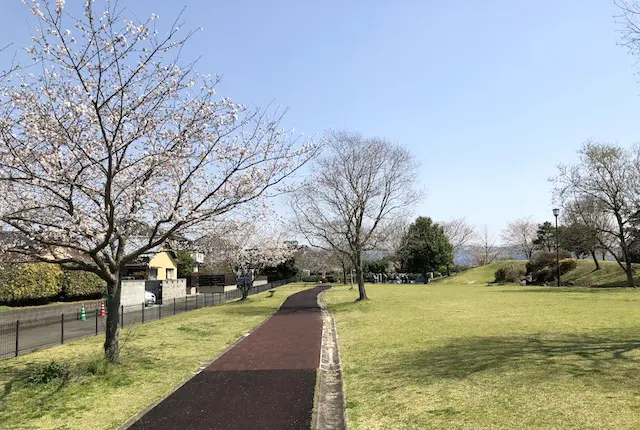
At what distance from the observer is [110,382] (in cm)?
855

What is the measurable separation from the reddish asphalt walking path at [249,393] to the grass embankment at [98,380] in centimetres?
49

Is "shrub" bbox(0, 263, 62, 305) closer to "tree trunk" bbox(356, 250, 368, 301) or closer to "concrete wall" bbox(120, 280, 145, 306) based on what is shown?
"concrete wall" bbox(120, 280, 145, 306)

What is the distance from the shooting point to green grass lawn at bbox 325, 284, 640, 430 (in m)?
5.75

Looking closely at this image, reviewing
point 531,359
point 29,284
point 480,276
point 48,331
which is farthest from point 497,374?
point 480,276

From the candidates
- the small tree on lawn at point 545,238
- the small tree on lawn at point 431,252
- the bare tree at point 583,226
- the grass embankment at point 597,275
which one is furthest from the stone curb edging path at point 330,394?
the small tree on lawn at point 545,238

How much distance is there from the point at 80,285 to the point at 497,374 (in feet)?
87.6

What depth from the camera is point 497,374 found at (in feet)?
Result: 25.7

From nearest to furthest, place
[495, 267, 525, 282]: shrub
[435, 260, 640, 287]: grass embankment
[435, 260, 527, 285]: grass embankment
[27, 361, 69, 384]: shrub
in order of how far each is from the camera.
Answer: [27, 361, 69, 384]: shrub
[435, 260, 640, 287]: grass embankment
[495, 267, 525, 282]: shrub
[435, 260, 527, 285]: grass embankment

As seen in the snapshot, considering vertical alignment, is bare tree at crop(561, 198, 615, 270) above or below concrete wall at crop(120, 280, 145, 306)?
above

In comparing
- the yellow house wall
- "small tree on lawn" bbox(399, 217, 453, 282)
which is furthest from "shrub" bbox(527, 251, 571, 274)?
the yellow house wall

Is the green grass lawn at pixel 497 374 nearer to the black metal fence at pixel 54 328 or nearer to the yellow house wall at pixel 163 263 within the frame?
the black metal fence at pixel 54 328

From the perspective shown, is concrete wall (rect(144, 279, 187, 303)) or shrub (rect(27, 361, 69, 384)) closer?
shrub (rect(27, 361, 69, 384))

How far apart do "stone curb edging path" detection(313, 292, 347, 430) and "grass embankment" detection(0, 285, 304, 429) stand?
2.74 metres

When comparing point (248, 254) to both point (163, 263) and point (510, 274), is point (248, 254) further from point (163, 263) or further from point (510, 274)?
point (510, 274)
